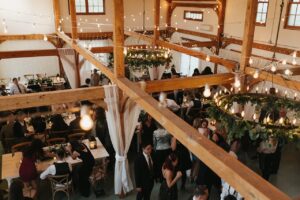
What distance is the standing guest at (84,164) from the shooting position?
19.6ft

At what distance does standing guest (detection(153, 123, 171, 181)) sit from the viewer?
639cm

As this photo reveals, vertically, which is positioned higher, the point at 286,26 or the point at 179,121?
the point at 286,26

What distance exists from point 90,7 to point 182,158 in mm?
10282

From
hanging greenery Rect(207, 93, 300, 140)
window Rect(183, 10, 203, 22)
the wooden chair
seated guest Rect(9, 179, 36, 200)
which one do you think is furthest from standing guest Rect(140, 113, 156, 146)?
window Rect(183, 10, 203, 22)

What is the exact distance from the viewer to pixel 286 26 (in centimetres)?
961

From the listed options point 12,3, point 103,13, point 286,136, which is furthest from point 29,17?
point 286,136

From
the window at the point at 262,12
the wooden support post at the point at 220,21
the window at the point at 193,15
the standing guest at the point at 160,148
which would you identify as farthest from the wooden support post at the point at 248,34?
the window at the point at 193,15

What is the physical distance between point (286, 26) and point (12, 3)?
10775 millimetres

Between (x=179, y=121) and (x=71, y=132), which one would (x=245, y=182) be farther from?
(x=71, y=132)

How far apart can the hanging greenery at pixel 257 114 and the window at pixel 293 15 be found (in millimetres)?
6111

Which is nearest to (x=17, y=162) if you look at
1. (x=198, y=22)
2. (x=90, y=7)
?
(x=90, y=7)

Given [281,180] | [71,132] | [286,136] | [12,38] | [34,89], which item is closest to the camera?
[286,136]

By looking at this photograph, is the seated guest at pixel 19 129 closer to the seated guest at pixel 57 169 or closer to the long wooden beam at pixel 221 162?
the seated guest at pixel 57 169

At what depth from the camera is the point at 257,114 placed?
Answer: 14.2 feet
